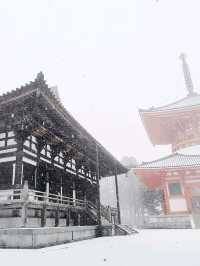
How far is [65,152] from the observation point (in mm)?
15367

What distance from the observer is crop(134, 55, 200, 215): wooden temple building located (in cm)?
1852

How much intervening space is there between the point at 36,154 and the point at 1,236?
4982 mm

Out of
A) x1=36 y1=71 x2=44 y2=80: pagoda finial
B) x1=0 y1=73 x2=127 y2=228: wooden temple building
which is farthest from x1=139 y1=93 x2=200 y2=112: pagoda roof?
x1=36 y1=71 x2=44 y2=80: pagoda finial

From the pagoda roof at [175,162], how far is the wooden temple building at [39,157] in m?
4.15

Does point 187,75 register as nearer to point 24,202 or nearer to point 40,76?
point 40,76

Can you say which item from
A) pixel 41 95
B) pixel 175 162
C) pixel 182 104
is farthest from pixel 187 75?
pixel 41 95

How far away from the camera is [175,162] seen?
19078 mm

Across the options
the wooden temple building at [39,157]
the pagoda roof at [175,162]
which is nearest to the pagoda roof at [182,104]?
the pagoda roof at [175,162]

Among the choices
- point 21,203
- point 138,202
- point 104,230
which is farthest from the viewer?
point 138,202

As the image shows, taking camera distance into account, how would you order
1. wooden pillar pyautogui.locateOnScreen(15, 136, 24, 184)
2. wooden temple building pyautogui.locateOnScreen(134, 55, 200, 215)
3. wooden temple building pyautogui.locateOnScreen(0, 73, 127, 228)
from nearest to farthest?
wooden temple building pyautogui.locateOnScreen(0, 73, 127, 228) → wooden pillar pyautogui.locateOnScreen(15, 136, 24, 184) → wooden temple building pyautogui.locateOnScreen(134, 55, 200, 215)

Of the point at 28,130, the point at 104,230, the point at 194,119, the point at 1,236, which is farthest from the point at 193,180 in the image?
the point at 1,236

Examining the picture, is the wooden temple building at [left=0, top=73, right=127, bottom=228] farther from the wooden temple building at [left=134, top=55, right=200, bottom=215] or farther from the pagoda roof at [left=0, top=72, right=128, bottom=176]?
the wooden temple building at [left=134, top=55, right=200, bottom=215]

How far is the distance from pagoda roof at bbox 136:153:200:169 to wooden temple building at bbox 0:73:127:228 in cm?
415

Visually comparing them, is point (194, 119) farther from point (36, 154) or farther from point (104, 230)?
A: point (36, 154)
